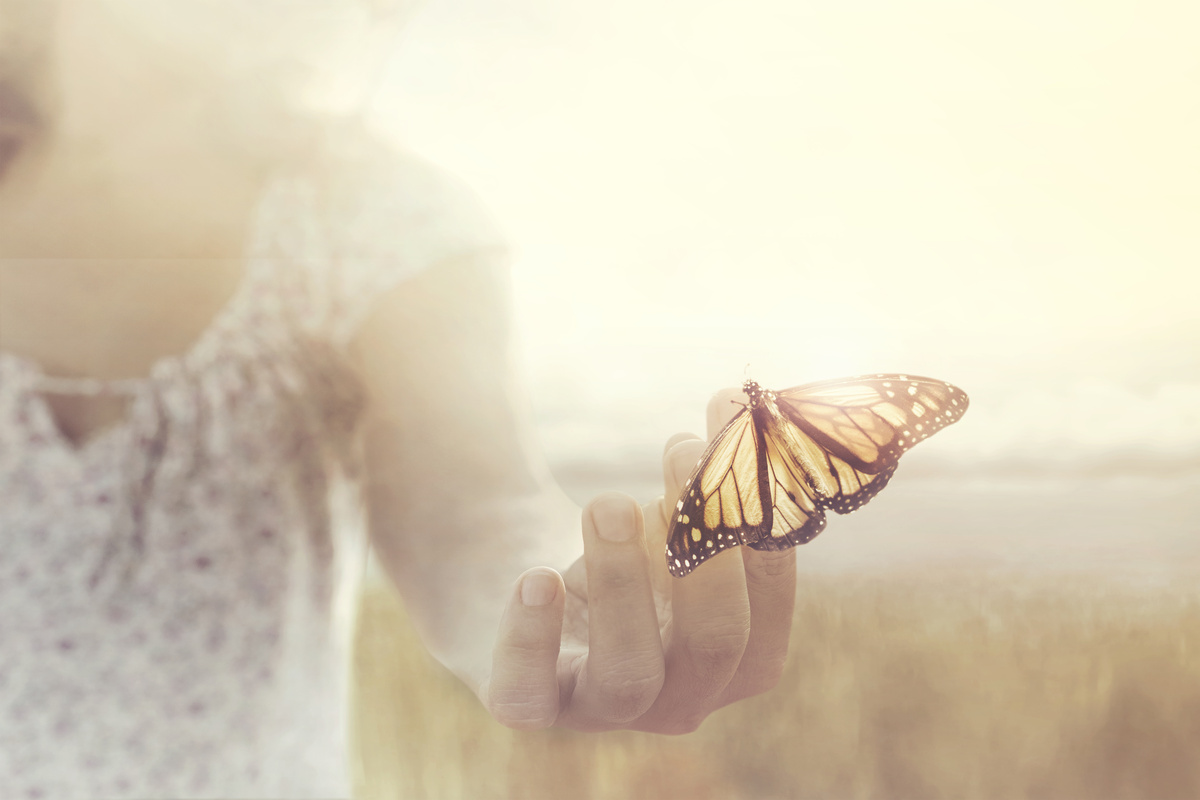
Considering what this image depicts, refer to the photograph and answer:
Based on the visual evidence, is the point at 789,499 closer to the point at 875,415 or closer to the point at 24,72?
the point at 875,415

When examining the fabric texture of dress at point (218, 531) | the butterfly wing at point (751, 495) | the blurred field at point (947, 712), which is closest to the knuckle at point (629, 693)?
the butterfly wing at point (751, 495)

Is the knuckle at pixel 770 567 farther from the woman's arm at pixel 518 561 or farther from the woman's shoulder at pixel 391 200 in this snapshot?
the woman's shoulder at pixel 391 200

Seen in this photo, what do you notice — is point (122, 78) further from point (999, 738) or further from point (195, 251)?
point (999, 738)

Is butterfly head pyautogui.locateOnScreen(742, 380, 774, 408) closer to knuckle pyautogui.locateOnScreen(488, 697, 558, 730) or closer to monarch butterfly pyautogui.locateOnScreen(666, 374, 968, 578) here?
monarch butterfly pyautogui.locateOnScreen(666, 374, 968, 578)

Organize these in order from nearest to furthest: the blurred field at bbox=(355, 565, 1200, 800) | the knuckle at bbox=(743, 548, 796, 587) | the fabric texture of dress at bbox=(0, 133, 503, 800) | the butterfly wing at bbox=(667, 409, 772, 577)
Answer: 1. the butterfly wing at bbox=(667, 409, 772, 577)
2. the knuckle at bbox=(743, 548, 796, 587)
3. the fabric texture of dress at bbox=(0, 133, 503, 800)
4. the blurred field at bbox=(355, 565, 1200, 800)

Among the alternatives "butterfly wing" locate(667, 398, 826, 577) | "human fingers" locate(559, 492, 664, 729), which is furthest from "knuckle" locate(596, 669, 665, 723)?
"butterfly wing" locate(667, 398, 826, 577)

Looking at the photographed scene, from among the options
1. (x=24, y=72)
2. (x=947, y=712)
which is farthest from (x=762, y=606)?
(x=24, y=72)

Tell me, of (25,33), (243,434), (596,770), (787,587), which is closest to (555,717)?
(787,587)

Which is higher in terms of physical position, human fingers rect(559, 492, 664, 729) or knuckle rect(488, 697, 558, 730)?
human fingers rect(559, 492, 664, 729)
